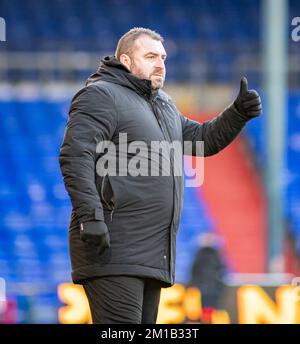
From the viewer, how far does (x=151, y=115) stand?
4.36 metres

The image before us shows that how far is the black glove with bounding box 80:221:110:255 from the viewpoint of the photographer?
13.2ft

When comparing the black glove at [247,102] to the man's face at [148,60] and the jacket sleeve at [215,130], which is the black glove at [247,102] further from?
the man's face at [148,60]

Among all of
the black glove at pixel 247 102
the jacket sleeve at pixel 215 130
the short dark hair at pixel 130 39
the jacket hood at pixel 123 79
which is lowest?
the jacket sleeve at pixel 215 130

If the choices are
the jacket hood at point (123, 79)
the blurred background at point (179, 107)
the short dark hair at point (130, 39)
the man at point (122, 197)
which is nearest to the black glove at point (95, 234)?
the man at point (122, 197)

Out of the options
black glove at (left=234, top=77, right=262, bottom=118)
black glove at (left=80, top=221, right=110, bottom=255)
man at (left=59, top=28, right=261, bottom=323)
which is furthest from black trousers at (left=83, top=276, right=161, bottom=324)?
black glove at (left=234, top=77, right=262, bottom=118)

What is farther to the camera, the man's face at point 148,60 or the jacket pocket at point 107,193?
the man's face at point 148,60

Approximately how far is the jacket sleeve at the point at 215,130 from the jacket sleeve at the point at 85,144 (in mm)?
513

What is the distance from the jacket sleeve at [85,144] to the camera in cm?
409

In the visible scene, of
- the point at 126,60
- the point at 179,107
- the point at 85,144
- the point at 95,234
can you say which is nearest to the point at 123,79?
the point at 126,60

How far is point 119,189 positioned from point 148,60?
0.56 metres

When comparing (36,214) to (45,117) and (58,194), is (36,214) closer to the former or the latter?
(58,194)

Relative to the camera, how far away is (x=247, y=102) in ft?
14.7

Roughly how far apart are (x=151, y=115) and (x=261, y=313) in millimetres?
3700

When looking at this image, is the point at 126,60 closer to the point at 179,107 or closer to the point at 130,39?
the point at 130,39
